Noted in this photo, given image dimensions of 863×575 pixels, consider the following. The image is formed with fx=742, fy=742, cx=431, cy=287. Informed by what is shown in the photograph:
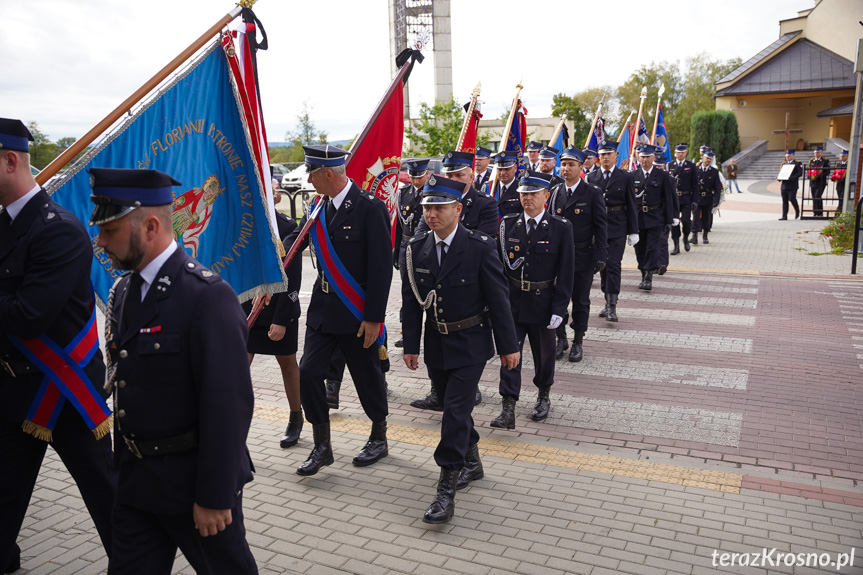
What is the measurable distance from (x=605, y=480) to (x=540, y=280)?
2090 mm

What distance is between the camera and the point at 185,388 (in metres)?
2.91

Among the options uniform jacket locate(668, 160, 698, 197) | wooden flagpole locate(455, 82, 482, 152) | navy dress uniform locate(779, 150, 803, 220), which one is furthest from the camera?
navy dress uniform locate(779, 150, 803, 220)

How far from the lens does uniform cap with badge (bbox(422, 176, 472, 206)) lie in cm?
506

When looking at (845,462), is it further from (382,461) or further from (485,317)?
(382,461)

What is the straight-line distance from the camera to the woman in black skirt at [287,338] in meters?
5.95

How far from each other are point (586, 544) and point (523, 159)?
8741mm

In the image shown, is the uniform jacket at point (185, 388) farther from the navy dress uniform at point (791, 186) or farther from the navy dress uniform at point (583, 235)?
the navy dress uniform at point (791, 186)

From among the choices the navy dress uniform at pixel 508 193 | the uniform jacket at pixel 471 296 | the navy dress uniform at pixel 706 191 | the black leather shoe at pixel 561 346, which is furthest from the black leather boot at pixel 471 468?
the navy dress uniform at pixel 706 191

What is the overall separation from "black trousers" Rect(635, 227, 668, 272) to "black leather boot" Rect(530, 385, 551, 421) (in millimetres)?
6436

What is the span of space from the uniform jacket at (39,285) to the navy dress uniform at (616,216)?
7840 millimetres

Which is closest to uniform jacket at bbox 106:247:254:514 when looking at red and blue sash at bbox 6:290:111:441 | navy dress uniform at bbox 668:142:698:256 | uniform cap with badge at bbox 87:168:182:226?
uniform cap with badge at bbox 87:168:182:226

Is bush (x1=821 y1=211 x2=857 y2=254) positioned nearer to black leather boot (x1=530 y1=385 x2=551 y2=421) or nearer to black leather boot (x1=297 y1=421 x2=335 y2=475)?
black leather boot (x1=530 y1=385 x2=551 y2=421)

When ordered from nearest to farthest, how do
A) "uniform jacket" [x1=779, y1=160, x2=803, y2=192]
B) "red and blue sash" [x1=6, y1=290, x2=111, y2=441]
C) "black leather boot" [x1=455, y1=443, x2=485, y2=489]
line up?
"red and blue sash" [x1=6, y1=290, x2=111, y2=441], "black leather boot" [x1=455, y1=443, x2=485, y2=489], "uniform jacket" [x1=779, y1=160, x2=803, y2=192]

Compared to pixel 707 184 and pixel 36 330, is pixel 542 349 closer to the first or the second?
pixel 36 330
